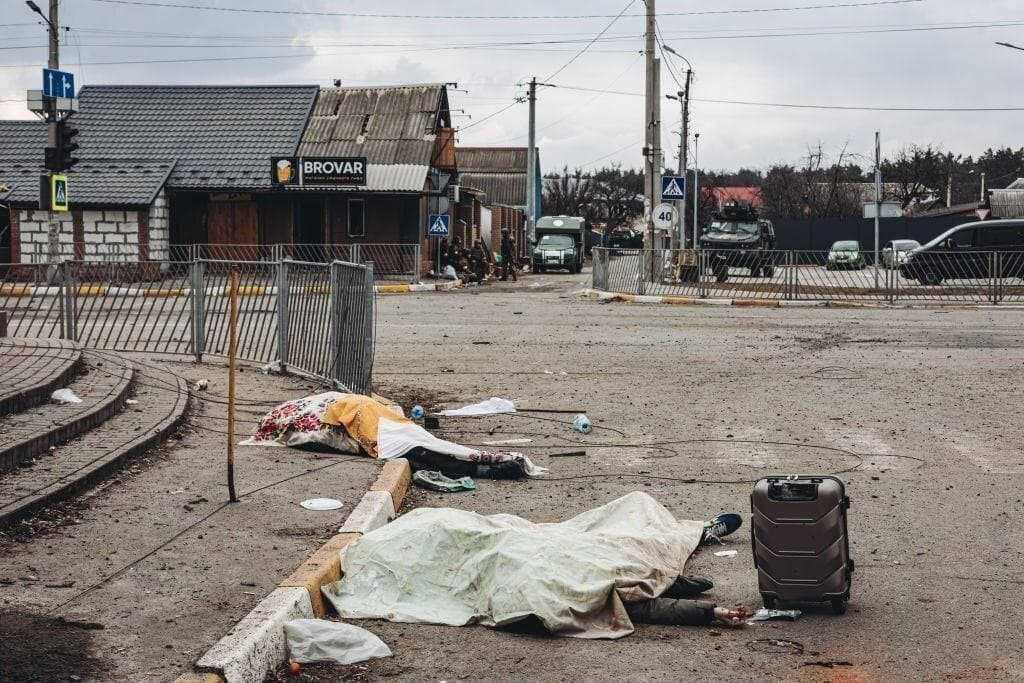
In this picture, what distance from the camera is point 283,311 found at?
13.2 metres

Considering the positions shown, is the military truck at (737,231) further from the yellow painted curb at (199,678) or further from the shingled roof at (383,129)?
the yellow painted curb at (199,678)

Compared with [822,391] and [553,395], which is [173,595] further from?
[822,391]

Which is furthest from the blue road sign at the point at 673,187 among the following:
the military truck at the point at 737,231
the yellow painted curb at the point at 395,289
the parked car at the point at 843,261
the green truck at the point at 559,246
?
the green truck at the point at 559,246

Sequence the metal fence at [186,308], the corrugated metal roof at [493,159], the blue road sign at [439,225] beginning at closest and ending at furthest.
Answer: the metal fence at [186,308] < the blue road sign at [439,225] < the corrugated metal roof at [493,159]

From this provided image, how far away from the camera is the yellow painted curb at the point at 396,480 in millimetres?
7699

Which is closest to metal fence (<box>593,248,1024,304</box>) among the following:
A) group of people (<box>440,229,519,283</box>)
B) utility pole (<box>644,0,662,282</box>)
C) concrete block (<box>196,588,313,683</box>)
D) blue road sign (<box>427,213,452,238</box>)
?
utility pole (<box>644,0,662,282</box>)

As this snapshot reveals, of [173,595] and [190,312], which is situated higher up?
[190,312]

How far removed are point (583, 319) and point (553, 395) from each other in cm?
1079

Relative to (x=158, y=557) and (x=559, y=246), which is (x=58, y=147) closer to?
(x=158, y=557)

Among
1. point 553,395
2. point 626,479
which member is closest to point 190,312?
point 553,395

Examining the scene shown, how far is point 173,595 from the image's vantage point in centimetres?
537

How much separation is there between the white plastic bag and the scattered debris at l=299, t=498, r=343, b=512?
3144mm

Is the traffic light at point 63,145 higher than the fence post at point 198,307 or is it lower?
higher

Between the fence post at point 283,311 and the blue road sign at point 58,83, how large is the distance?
16.8 m
